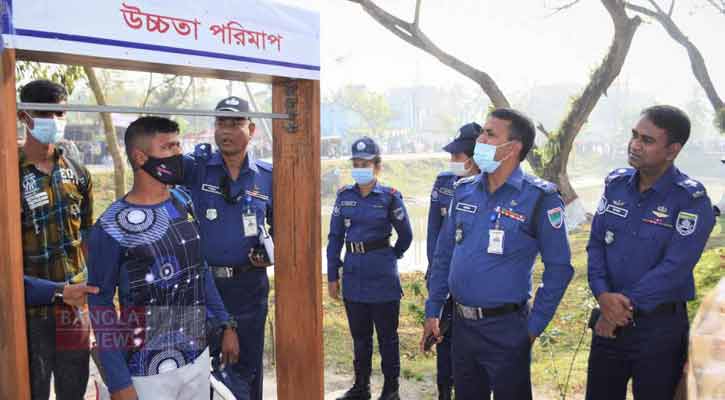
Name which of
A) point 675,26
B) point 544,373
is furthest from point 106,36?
point 675,26

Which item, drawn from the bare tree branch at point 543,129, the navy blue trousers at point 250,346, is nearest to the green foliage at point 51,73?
the navy blue trousers at point 250,346

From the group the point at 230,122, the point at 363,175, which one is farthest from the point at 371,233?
the point at 230,122

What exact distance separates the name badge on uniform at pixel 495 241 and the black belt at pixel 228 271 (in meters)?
1.51

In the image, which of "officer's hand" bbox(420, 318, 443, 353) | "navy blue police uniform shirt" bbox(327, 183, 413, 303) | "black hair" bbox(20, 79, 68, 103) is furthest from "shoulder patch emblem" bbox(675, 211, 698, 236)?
"black hair" bbox(20, 79, 68, 103)

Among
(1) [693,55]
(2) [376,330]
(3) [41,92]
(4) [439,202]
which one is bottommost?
(2) [376,330]

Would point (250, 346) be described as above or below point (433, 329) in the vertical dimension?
below

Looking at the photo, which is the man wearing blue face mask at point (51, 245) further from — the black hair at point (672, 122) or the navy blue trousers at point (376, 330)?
the black hair at point (672, 122)

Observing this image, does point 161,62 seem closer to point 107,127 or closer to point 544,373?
point 544,373

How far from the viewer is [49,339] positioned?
3.10 m

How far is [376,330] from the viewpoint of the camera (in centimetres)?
474

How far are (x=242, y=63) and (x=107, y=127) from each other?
768 cm

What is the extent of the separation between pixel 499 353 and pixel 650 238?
107 centimetres

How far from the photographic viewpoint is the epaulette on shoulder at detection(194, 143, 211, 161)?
3.83 metres

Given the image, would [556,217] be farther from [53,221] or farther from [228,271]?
[53,221]
